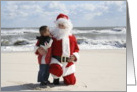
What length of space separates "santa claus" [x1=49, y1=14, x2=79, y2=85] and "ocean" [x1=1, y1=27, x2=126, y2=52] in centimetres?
571

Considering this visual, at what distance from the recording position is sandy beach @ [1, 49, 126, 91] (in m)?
3.87

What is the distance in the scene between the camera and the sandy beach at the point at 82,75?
Answer: 3.87 metres

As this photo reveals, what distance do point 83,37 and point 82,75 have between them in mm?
7120

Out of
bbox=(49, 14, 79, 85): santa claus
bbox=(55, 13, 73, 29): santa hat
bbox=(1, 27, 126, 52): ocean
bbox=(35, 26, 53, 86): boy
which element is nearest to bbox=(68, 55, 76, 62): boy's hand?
bbox=(49, 14, 79, 85): santa claus

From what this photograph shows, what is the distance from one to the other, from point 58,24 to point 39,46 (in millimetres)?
433

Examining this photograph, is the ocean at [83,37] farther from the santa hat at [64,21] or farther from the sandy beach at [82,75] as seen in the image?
the santa hat at [64,21]

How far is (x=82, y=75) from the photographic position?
15.3 ft

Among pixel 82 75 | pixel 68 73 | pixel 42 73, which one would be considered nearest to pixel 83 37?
pixel 82 75

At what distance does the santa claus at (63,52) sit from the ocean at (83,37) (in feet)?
18.7

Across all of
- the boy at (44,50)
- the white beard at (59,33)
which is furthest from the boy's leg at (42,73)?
the white beard at (59,33)

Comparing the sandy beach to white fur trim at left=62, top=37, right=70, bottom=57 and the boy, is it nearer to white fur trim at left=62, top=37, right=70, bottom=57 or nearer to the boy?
the boy

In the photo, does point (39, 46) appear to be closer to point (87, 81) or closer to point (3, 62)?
point (87, 81)

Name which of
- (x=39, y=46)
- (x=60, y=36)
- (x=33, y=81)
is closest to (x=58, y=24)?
(x=60, y=36)

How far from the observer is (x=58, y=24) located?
3832mm
